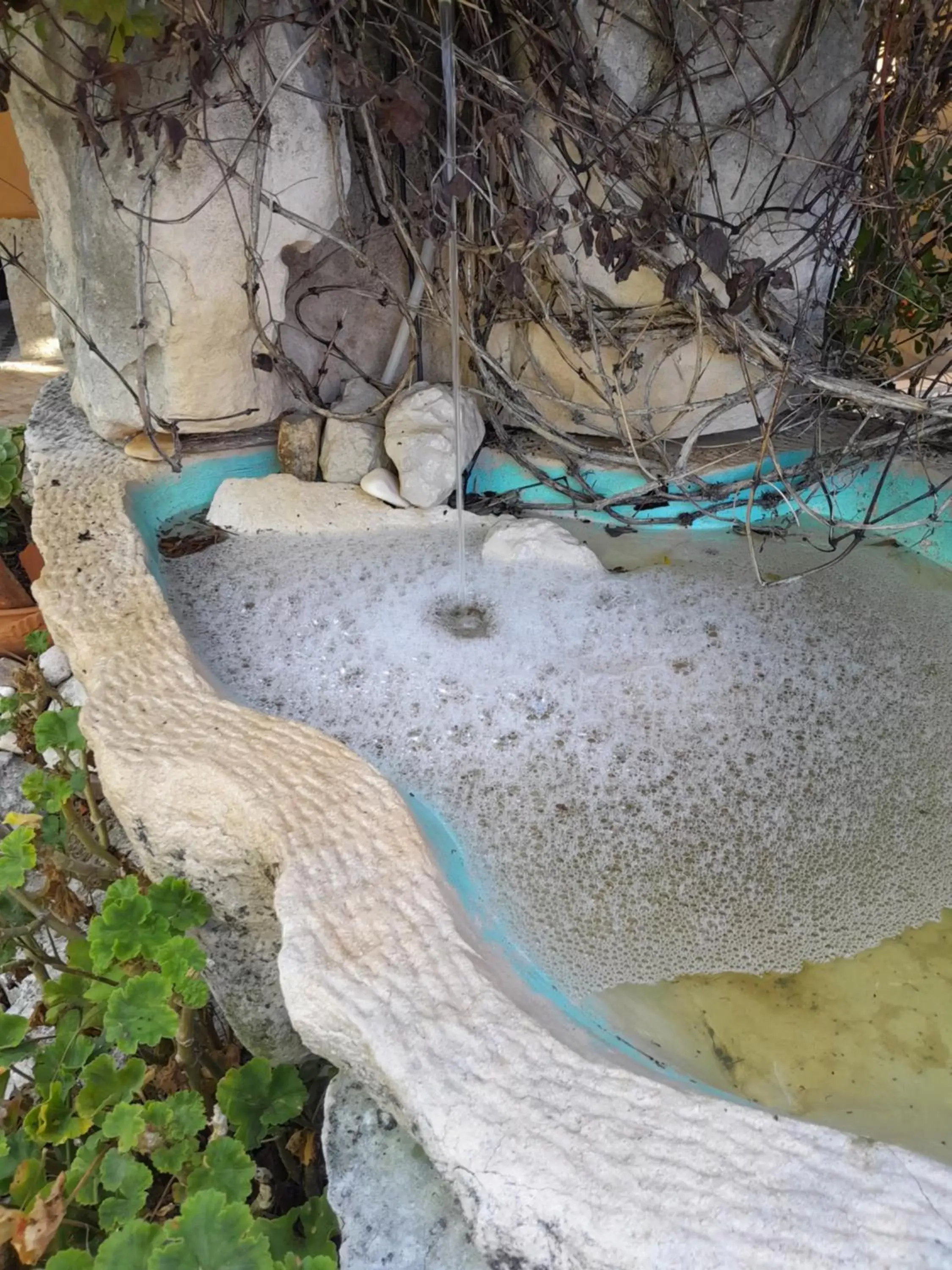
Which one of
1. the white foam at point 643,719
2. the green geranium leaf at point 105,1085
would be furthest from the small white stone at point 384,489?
the green geranium leaf at point 105,1085

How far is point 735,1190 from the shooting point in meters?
0.84

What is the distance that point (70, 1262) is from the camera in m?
0.92

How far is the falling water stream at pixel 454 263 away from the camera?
74.9 inches

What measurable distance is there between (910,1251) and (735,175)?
207 centimetres

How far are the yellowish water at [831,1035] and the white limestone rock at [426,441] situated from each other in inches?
54.7

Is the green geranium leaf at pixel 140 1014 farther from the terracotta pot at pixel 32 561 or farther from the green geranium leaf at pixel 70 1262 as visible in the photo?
the terracotta pot at pixel 32 561

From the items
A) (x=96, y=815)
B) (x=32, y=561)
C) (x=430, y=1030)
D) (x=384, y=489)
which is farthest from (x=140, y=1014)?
(x=32, y=561)

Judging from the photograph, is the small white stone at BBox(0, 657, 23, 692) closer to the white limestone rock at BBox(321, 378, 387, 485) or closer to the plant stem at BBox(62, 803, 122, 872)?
the plant stem at BBox(62, 803, 122, 872)

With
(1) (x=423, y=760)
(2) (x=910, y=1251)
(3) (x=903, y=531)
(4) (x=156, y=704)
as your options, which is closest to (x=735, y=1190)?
(2) (x=910, y=1251)

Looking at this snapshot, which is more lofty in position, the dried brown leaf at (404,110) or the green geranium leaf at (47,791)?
the dried brown leaf at (404,110)

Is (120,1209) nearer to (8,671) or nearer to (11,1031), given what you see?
(11,1031)

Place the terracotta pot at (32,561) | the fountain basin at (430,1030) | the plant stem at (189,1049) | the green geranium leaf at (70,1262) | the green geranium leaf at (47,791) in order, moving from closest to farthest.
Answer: the fountain basin at (430,1030), the green geranium leaf at (70,1262), the plant stem at (189,1049), the green geranium leaf at (47,791), the terracotta pot at (32,561)

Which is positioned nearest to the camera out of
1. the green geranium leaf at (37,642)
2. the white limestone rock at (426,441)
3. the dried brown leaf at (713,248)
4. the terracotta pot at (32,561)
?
the dried brown leaf at (713,248)

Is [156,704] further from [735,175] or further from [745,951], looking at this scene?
[735,175]
